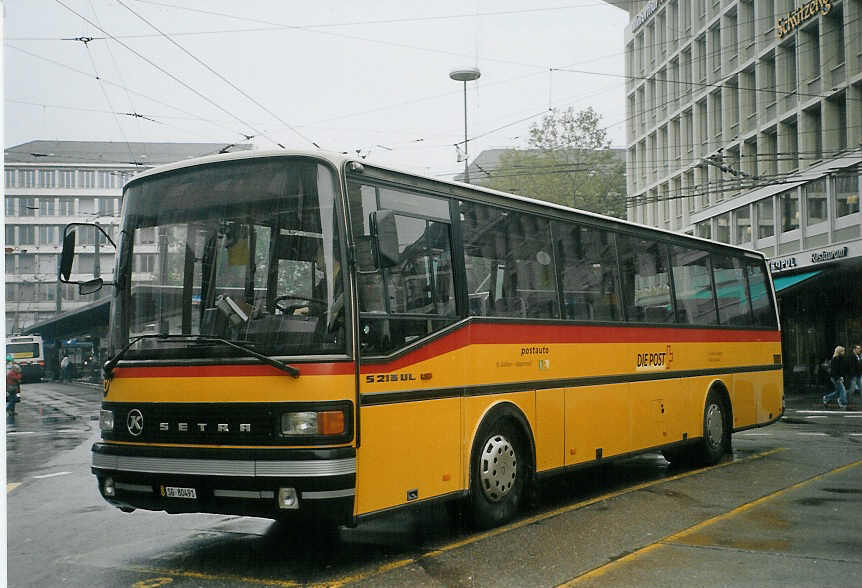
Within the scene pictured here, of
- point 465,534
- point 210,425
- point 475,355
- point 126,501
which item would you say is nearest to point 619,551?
point 465,534

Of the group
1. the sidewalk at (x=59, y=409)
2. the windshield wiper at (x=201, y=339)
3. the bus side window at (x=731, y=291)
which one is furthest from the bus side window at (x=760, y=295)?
the sidewalk at (x=59, y=409)

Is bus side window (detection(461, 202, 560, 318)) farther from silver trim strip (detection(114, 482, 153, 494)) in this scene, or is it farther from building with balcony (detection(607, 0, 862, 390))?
building with balcony (detection(607, 0, 862, 390))

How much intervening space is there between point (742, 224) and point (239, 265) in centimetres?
3785

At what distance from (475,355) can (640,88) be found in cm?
4983

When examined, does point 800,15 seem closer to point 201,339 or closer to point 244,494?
point 201,339

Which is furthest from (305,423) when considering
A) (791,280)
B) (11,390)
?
(791,280)

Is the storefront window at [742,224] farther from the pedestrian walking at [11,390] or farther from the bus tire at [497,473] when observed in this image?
the bus tire at [497,473]

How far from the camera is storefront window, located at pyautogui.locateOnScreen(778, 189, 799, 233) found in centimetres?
3700

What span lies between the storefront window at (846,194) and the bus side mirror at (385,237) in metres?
28.8

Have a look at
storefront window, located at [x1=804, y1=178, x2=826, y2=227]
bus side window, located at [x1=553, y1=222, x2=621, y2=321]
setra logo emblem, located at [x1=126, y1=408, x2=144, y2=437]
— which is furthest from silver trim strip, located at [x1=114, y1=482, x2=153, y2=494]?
storefront window, located at [x1=804, y1=178, x2=826, y2=227]

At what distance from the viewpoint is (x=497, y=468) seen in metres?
8.82

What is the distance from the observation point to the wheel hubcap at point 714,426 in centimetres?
1359

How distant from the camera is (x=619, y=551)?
24.7 feet

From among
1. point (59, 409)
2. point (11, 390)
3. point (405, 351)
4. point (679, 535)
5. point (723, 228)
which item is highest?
point (723, 228)
